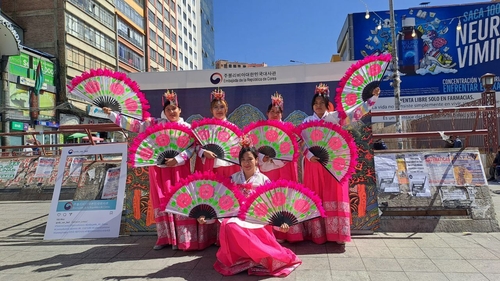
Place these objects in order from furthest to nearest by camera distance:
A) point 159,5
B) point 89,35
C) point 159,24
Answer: point 159,24 → point 159,5 → point 89,35

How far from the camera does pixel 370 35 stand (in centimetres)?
2295

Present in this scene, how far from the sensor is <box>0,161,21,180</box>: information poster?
8550 millimetres

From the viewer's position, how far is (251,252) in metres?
2.98

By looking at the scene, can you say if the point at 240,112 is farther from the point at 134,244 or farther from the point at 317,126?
the point at 134,244

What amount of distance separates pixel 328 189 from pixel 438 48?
2299 cm

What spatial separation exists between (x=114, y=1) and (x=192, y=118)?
93.7ft

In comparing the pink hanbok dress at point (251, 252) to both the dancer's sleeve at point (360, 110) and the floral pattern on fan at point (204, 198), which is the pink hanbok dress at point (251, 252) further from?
the dancer's sleeve at point (360, 110)

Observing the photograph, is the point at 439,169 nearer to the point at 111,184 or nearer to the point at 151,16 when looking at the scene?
the point at 111,184

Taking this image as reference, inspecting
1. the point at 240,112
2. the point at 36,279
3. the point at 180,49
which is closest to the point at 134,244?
the point at 36,279

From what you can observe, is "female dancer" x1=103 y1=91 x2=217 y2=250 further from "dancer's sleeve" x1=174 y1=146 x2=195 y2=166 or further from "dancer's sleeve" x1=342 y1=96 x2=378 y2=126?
"dancer's sleeve" x1=342 y1=96 x2=378 y2=126

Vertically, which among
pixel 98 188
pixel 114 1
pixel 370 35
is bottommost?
pixel 98 188

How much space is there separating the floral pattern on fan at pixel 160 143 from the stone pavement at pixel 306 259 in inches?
42.4

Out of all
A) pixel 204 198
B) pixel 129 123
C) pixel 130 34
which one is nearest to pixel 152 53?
pixel 130 34

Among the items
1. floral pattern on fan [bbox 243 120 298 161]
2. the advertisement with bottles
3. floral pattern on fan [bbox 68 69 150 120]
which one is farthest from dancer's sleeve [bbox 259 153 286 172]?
the advertisement with bottles
